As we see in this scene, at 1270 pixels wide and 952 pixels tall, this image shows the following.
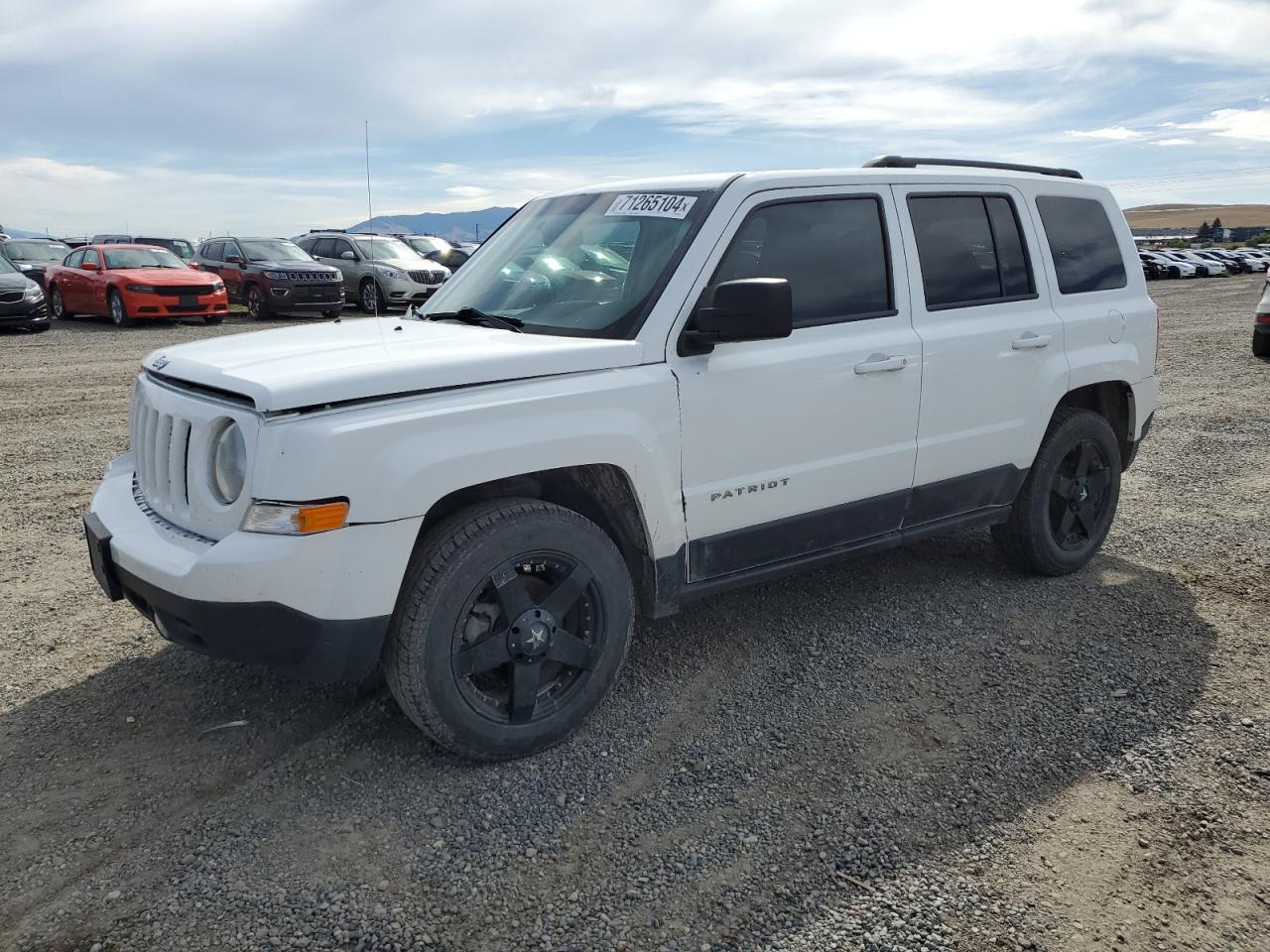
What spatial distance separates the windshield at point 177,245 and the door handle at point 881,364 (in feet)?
85.5

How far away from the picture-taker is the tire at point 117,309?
1777cm

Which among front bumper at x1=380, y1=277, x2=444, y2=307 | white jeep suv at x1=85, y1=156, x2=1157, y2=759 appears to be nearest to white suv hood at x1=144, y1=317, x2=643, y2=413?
white jeep suv at x1=85, y1=156, x2=1157, y2=759

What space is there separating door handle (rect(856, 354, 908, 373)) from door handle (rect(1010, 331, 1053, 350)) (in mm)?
754

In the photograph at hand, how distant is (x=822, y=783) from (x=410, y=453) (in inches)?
66.6

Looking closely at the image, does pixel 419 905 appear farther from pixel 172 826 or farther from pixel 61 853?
pixel 61 853

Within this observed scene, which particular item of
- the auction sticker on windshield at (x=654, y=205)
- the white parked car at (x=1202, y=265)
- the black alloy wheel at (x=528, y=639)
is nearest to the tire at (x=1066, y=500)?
the auction sticker on windshield at (x=654, y=205)

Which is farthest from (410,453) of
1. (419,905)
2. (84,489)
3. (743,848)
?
(84,489)

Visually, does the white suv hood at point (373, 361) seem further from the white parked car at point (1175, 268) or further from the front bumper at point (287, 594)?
the white parked car at point (1175, 268)

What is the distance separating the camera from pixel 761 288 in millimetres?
3406

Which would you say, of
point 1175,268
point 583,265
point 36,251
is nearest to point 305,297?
point 36,251

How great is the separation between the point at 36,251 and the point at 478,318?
72.2 ft

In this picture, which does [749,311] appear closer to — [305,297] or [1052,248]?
[1052,248]

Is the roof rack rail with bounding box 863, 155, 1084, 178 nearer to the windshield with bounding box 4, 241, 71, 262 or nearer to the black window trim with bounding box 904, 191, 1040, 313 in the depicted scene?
the black window trim with bounding box 904, 191, 1040, 313

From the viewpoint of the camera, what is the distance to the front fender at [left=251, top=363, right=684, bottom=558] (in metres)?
2.93
